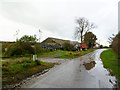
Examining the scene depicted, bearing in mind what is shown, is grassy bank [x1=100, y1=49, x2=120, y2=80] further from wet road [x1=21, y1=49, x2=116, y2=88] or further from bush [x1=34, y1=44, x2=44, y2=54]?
bush [x1=34, y1=44, x2=44, y2=54]

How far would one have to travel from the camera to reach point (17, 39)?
150 feet

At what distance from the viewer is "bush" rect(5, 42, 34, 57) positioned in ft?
142

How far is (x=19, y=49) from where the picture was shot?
43938 mm

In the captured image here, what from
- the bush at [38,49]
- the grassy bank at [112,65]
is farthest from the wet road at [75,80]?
the bush at [38,49]

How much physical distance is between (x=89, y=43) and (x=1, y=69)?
4000 inches

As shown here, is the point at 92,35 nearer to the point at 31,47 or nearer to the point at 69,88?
the point at 31,47

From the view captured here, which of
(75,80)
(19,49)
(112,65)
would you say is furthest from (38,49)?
(75,80)

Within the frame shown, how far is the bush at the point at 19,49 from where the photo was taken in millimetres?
43231

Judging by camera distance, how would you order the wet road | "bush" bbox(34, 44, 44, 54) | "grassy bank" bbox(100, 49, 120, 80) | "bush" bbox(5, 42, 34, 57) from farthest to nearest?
"bush" bbox(34, 44, 44, 54) < "bush" bbox(5, 42, 34, 57) < "grassy bank" bbox(100, 49, 120, 80) < the wet road

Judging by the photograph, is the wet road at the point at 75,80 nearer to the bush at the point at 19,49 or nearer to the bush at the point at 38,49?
the bush at the point at 19,49

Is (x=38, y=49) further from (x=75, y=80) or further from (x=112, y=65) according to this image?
(x=75, y=80)

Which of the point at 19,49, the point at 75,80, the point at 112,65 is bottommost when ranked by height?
the point at 75,80

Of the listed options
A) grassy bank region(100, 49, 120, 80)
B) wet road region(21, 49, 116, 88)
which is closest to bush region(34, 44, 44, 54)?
grassy bank region(100, 49, 120, 80)

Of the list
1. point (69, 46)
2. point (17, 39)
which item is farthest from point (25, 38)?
point (69, 46)
